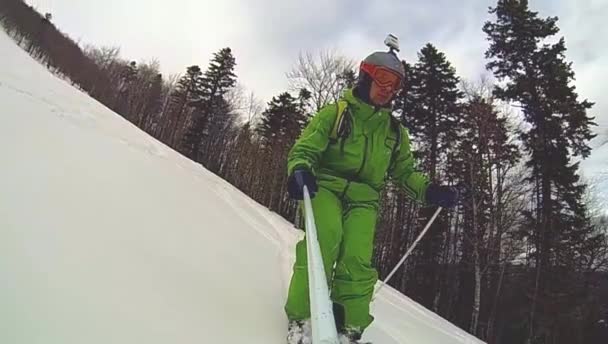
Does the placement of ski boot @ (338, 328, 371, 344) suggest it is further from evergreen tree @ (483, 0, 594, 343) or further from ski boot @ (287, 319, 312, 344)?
evergreen tree @ (483, 0, 594, 343)

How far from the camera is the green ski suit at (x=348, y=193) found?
6.46 ft

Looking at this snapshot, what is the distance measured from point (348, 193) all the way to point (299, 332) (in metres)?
0.71

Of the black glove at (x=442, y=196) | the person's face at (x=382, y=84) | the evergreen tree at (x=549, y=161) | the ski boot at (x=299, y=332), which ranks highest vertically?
the evergreen tree at (x=549, y=161)

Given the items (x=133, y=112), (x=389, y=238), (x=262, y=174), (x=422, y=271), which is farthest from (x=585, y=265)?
(x=133, y=112)

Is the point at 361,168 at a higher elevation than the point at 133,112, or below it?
below

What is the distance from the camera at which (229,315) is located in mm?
1929

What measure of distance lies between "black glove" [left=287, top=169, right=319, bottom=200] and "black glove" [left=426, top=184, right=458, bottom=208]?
2.86 feet

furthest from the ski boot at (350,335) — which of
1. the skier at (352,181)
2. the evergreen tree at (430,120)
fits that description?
the evergreen tree at (430,120)

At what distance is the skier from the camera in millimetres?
1958

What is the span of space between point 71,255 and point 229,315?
730mm

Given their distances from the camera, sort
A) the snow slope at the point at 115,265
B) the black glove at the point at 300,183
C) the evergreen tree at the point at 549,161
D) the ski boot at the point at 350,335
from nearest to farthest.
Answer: the snow slope at the point at 115,265, the black glove at the point at 300,183, the ski boot at the point at 350,335, the evergreen tree at the point at 549,161

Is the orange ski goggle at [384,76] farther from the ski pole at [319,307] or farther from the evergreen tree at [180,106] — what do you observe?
the evergreen tree at [180,106]

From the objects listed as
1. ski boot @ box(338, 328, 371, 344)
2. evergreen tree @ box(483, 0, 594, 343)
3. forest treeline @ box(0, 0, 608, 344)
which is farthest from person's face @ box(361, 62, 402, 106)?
evergreen tree @ box(483, 0, 594, 343)

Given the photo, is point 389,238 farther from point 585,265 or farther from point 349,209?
point 349,209
